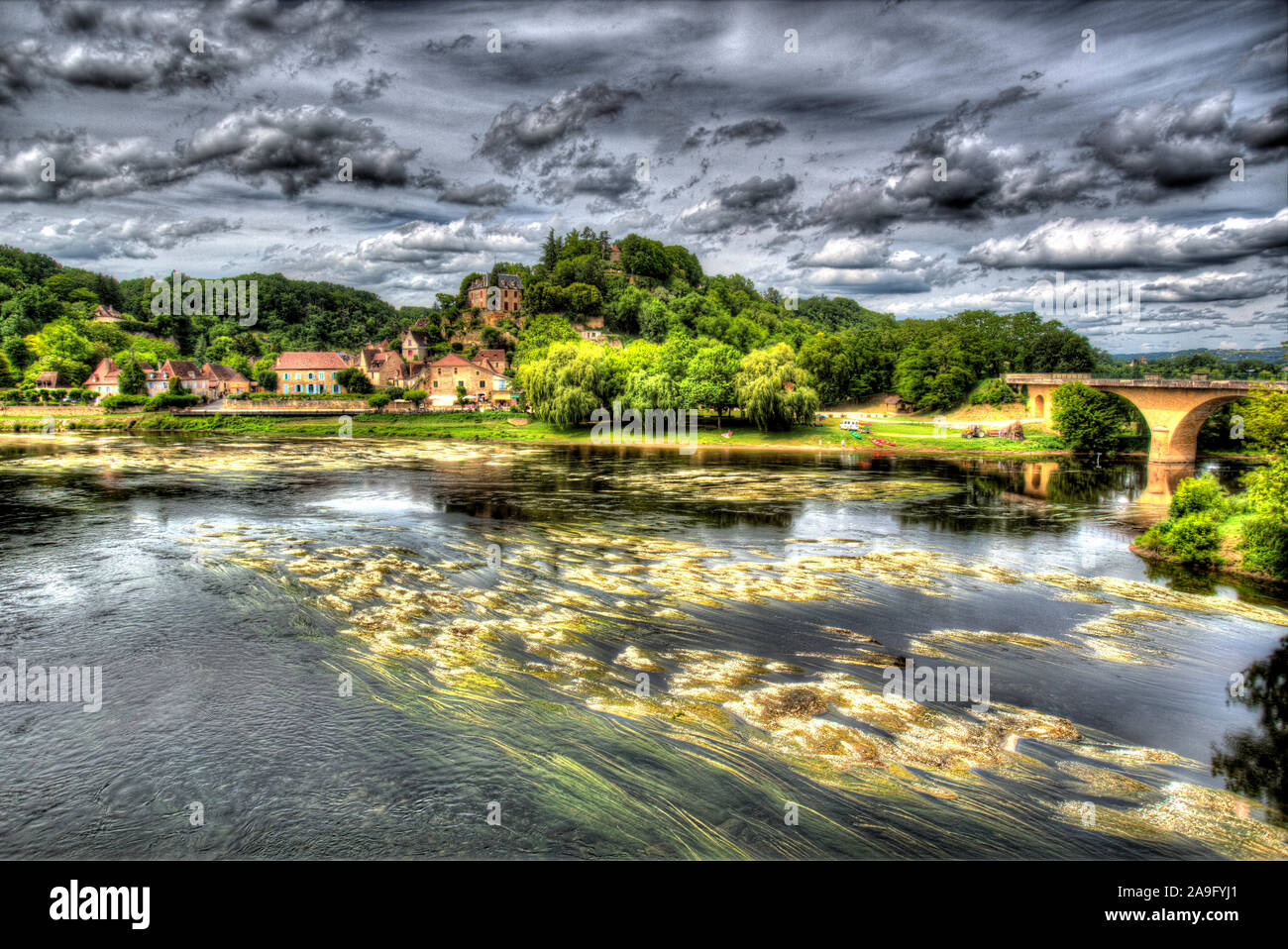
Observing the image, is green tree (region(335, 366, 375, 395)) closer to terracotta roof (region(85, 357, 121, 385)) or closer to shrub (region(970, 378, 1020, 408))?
terracotta roof (region(85, 357, 121, 385))

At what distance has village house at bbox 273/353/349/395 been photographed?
110375 millimetres

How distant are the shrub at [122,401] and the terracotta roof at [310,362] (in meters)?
28.4

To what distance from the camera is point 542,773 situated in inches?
412

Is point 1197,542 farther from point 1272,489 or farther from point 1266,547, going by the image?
point 1272,489

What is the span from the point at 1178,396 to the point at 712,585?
51.3 m

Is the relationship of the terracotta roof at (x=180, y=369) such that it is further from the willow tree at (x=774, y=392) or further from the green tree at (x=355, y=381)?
the willow tree at (x=774, y=392)

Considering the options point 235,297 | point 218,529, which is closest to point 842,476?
point 218,529

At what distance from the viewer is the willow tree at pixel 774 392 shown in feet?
208

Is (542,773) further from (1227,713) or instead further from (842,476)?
(842,476)

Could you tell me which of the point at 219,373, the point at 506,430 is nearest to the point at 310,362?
the point at 219,373

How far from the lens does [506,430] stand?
72188 mm

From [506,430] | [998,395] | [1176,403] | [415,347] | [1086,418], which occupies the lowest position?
[506,430]

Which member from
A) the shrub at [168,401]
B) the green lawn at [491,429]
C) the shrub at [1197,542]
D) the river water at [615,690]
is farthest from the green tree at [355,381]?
the shrub at [1197,542]

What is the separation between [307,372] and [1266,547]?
388 ft
